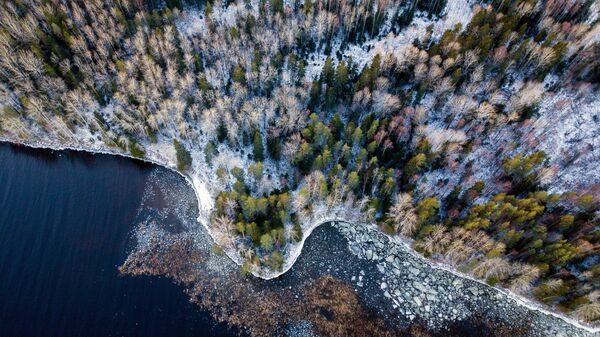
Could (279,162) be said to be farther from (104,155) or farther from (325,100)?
(104,155)

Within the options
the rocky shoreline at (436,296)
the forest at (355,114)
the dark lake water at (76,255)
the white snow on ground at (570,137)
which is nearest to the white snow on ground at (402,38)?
the forest at (355,114)

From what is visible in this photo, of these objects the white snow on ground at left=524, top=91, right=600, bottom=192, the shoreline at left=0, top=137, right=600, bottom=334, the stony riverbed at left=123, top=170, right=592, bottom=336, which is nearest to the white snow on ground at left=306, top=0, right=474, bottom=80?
the white snow on ground at left=524, top=91, right=600, bottom=192

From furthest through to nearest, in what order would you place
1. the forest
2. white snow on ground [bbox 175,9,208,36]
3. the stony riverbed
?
white snow on ground [bbox 175,9,208,36] → the forest → the stony riverbed

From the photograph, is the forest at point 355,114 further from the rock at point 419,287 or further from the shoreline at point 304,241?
the rock at point 419,287

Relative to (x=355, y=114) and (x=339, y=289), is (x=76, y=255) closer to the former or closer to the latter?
(x=339, y=289)

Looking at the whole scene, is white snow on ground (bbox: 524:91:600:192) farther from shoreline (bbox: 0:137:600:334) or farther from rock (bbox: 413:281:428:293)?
rock (bbox: 413:281:428:293)

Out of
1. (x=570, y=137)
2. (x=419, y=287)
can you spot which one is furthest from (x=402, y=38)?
(x=419, y=287)

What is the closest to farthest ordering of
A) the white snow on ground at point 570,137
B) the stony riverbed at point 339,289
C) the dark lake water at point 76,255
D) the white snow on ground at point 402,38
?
the dark lake water at point 76,255 → the stony riverbed at point 339,289 → the white snow on ground at point 570,137 → the white snow on ground at point 402,38

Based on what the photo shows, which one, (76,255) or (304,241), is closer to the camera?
(76,255)

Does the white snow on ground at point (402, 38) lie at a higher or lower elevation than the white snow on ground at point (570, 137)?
higher
